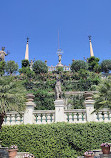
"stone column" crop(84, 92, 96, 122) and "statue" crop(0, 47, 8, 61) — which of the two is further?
"statue" crop(0, 47, 8, 61)

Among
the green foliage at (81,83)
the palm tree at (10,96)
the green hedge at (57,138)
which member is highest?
the green foliage at (81,83)

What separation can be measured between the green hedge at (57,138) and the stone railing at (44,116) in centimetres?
86

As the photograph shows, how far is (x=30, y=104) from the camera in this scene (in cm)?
1009

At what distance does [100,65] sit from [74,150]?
94.8 feet

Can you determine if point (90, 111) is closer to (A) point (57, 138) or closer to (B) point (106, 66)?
(A) point (57, 138)

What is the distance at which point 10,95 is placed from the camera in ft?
23.7

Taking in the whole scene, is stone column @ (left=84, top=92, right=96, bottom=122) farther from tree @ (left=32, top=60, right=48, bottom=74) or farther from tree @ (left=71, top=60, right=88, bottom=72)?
tree @ (left=32, top=60, right=48, bottom=74)

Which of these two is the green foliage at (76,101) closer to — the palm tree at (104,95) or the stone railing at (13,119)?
the stone railing at (13,119)

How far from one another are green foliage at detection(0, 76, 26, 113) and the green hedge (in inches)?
91.4

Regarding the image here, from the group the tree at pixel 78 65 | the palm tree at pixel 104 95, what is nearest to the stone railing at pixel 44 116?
the palm tree at pixel 104 95

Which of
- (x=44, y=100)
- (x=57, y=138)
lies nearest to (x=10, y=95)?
(x=57, y=138)

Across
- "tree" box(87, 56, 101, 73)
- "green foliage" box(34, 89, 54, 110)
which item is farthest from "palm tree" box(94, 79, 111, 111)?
"tree" box(87, 56, 101, 73)

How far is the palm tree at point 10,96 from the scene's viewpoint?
7.04 meters

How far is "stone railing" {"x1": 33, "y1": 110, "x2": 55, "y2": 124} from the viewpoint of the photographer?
1002cm
